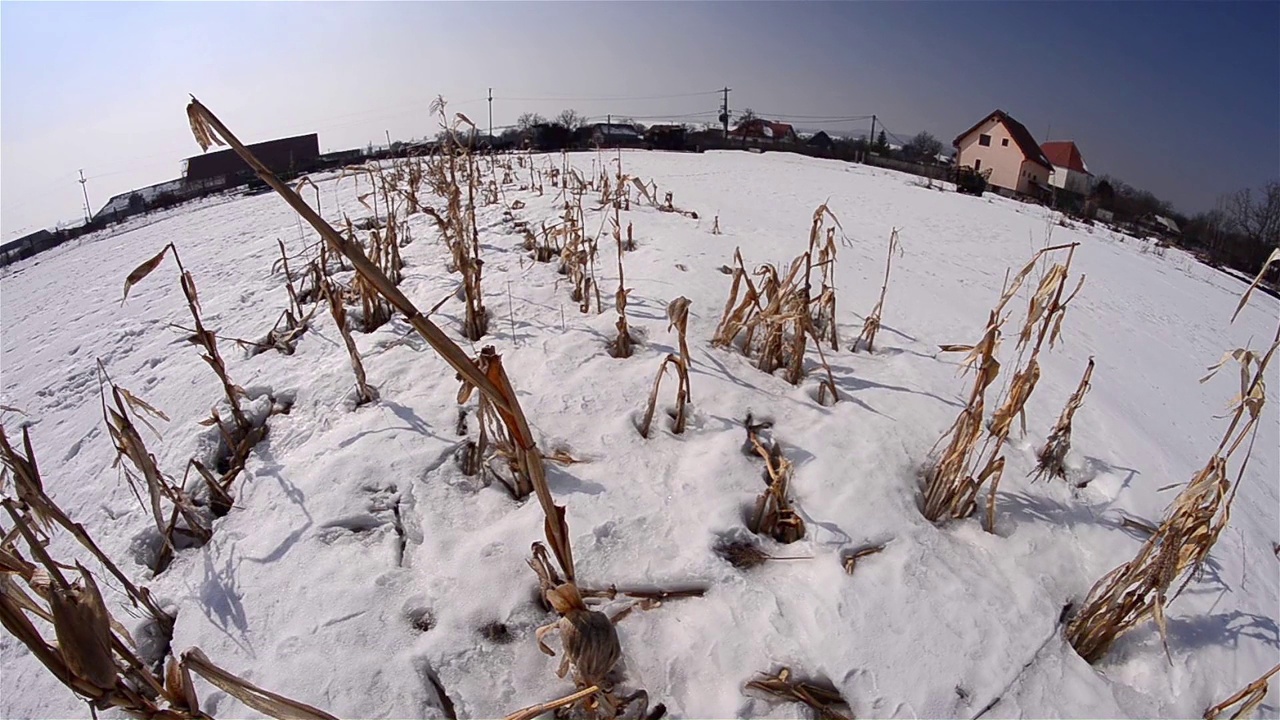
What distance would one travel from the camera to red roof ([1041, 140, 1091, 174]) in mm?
32281

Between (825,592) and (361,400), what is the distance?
5.12 feet

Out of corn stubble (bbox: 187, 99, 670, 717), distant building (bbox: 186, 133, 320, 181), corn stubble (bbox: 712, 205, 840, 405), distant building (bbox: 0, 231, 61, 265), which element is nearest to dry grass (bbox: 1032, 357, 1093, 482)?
corn stubble (bbox: 712, 205, 840, 405)

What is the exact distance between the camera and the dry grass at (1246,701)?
3.65ft

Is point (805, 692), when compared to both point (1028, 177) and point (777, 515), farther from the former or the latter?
point (1028, 177)

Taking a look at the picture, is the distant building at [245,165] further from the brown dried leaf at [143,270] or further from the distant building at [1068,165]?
the distant building at [1068,165]

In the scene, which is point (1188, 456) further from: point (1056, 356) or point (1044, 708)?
point (1044, 708)

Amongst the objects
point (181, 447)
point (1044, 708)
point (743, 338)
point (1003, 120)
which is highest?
point (1003, 120)

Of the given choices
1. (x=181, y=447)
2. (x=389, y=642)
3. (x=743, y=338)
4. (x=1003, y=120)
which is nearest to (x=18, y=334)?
(x=181, y=447)

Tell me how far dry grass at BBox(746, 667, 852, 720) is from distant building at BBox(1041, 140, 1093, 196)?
36775mm

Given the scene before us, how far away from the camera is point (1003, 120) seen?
90.4 feet

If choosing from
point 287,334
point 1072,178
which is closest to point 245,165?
point 287,334

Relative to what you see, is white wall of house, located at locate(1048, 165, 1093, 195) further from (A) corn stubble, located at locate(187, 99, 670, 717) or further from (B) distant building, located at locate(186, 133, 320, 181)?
(A) corn stubble, located at locate(187, 99, 670, 717)

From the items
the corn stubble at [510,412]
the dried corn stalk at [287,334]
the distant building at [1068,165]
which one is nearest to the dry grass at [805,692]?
the corn stubble at [510,412]

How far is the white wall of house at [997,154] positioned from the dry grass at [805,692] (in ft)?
98.6
